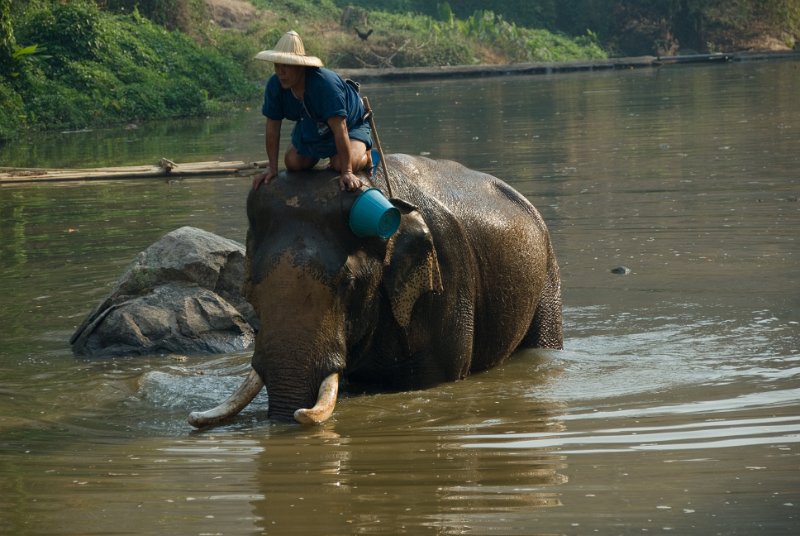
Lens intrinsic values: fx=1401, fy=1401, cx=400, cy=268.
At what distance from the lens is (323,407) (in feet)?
22.2

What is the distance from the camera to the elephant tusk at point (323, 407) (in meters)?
6.64

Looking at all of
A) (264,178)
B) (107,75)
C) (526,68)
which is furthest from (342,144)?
(526,68)

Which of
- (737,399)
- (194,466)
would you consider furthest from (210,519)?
(737,399)

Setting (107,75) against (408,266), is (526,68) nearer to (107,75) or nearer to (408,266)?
(107,75)

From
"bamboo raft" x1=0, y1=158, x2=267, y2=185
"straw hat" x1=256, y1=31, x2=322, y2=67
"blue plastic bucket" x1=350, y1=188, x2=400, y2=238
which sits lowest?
"bamboo raft" x1=0, y1=158, x2=267, y2=185

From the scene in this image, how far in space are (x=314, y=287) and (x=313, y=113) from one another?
1.10m

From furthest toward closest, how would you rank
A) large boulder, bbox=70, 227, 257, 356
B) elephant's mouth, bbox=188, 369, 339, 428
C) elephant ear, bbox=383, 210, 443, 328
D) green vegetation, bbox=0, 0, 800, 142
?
1. green vegetation, bbox=0, 0, 800, 142
2. large boulder, bbox=70, 227, 257, 356
3. elephant ear, bbox=383, 210, 443, 328
4. elephant's mouth, bbox=188, 369, 339, 428

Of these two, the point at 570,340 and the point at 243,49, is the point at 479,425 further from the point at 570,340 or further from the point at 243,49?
the point at 243,49

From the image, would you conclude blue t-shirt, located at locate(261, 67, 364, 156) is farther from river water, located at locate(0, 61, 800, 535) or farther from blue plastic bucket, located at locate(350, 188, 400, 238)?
river water, located at locate(0, 61, 800, 535)

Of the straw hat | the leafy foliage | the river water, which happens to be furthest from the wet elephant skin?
the leafy foliage

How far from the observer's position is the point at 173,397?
7.97 meters

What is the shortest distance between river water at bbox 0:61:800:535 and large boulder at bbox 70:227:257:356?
24 centimetres

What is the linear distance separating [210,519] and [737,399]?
10.3ft

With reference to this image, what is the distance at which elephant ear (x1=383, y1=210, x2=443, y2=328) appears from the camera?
7.52 meters
